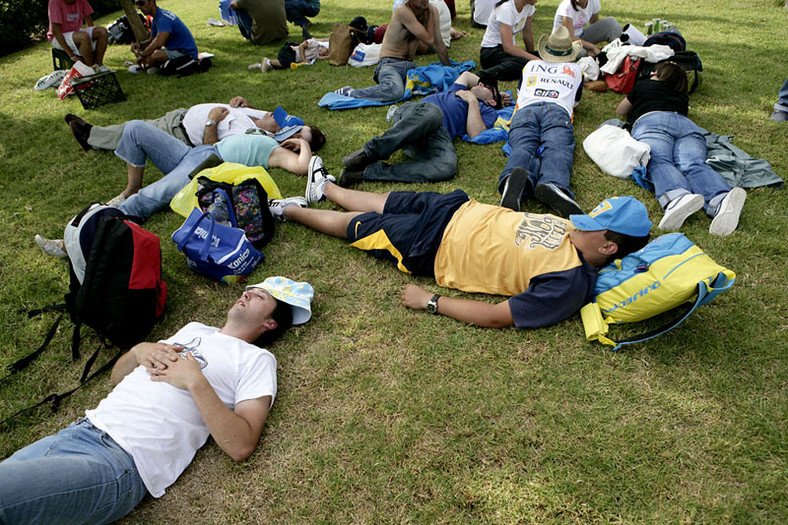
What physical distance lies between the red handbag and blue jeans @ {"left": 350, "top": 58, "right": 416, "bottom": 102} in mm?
2891

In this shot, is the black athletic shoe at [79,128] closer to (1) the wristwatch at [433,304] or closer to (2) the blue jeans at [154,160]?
(2) the blue jeans at [154,160]

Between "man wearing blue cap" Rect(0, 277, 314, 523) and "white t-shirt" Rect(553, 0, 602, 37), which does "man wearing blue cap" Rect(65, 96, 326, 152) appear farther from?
"white t-shirt" Rect(553, 0, 602, 37)

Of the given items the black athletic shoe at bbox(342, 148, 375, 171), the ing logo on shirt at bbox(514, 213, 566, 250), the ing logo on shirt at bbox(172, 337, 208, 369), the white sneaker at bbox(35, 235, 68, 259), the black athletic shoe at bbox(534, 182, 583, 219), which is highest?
the ing logo on shirt at bbox(514, 213, 566, 250)

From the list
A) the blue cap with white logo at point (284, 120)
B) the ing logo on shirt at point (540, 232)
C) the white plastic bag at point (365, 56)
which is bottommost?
Result: the ing logo on shirt at point (540, 232)

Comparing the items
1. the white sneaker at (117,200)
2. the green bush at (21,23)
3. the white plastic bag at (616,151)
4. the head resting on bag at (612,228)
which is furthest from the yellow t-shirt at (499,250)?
the green bush at (21,23)

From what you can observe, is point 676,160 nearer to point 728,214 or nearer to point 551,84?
point 728,214

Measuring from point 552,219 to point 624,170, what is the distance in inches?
73.2

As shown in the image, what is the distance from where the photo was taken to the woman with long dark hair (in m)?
3.73

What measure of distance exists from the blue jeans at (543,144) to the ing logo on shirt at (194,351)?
2895 mm

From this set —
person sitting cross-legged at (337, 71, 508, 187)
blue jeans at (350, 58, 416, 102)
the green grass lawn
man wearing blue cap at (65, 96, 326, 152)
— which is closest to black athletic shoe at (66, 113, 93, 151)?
man wearing blue cap at (65, 96, 326, 152)

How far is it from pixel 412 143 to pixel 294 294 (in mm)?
2391

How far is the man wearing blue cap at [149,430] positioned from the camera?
1955mm

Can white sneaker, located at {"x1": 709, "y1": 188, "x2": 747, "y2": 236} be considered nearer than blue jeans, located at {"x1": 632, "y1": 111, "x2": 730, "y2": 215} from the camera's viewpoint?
Yes

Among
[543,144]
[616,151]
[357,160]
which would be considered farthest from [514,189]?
[357,160]
